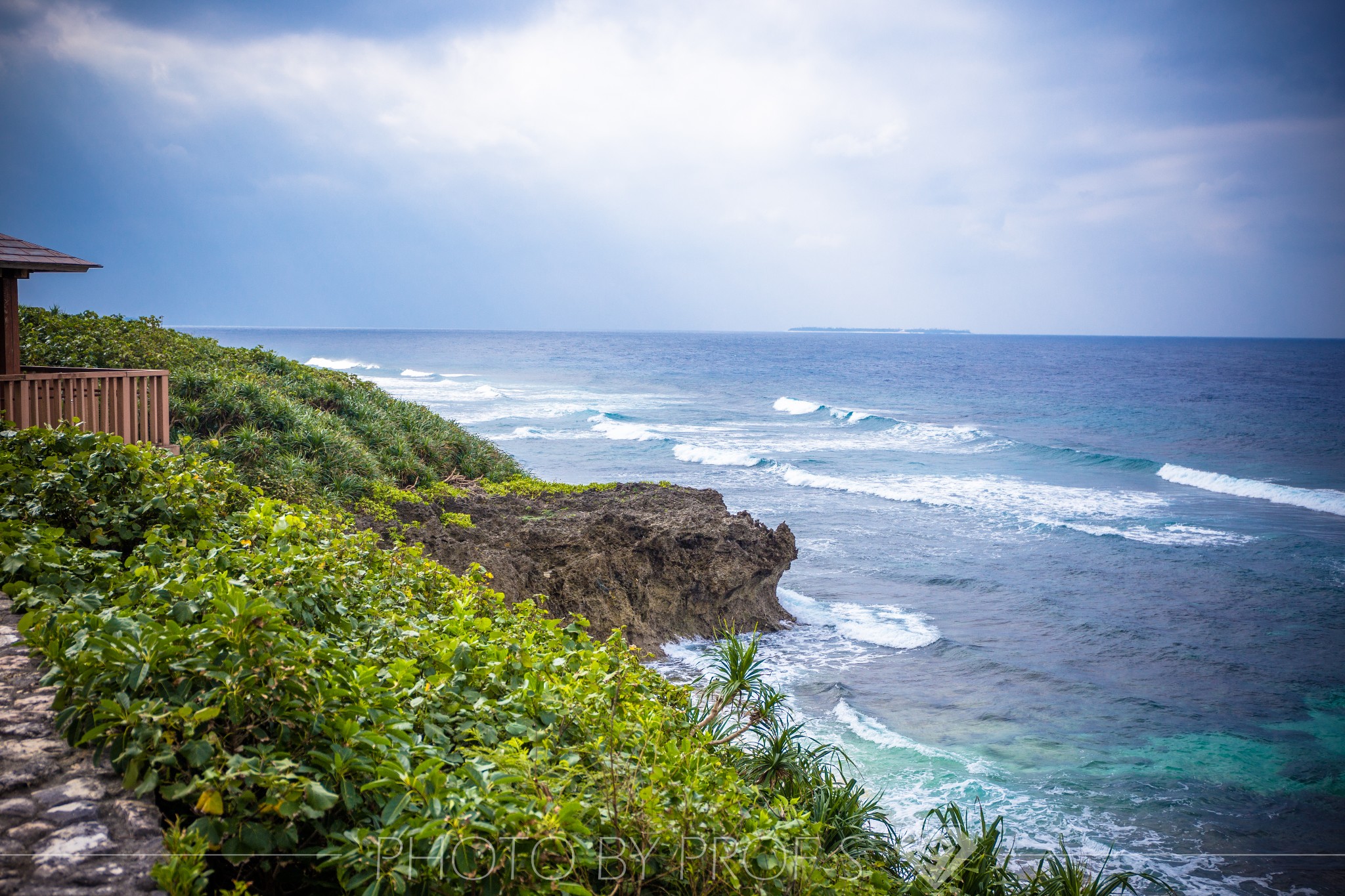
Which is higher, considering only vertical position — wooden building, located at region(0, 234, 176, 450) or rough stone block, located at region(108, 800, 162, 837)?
wooden building, located at region(0, 234, 176, 450)

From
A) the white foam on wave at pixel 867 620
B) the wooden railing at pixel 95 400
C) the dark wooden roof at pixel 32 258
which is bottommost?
the white foam on wave at pixel 867 620

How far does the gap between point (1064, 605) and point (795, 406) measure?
126ft

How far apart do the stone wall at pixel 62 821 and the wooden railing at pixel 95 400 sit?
598 centimetres

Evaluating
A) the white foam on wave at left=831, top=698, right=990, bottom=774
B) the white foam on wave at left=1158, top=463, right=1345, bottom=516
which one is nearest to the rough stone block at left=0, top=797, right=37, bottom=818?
the white foam on wave at left=831, top=698, right=990, bottom=774

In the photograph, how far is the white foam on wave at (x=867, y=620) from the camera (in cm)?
1352

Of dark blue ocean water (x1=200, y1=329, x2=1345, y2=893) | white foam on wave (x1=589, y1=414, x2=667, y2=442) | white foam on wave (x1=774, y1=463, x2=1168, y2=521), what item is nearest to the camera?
dark blue ocean water (x1=200, y1=329, x2=1345, y2=893)

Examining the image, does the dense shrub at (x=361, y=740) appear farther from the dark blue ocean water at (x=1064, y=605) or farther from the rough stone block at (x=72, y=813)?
the dark blue ocean water at (x=1064, y=605)

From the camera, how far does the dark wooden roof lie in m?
8.78

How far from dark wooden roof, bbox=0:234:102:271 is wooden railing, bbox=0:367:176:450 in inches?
48.5

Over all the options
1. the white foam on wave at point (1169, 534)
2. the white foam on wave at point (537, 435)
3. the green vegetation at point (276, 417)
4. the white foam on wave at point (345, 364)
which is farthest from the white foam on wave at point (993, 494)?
the white foam on wave at point (345, 364)

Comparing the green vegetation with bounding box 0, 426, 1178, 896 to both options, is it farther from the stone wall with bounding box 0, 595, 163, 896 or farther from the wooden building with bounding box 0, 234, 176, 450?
the wooden building with bounding box 0, 234, 176, 450

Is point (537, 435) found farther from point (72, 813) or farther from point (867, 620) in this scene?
point (72, 813)

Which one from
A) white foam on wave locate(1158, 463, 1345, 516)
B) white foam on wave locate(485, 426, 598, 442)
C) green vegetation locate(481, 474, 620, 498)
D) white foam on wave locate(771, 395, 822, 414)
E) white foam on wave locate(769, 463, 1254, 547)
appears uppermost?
white foam on wave locate(771, 395, 822, 414)

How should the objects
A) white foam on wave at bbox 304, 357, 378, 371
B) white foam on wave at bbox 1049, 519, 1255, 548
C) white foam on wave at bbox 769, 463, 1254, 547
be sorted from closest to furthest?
white foam on wave at bbox 1049, 519, 1255, 548 < white foam on wave at bbox 769, 463, 1254, 547 < white foam on wave at bbox 304, 357, 378, 371
